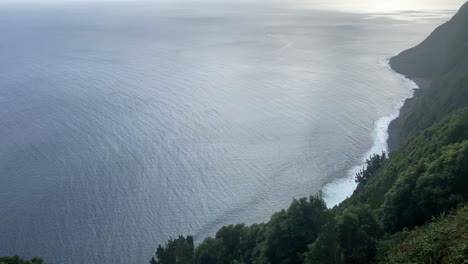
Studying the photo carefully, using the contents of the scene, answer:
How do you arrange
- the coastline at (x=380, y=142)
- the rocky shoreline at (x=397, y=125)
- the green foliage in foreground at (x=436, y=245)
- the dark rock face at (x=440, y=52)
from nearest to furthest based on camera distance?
the green foliage in foreground at (x=436, y=245) → the coastline at (x=380, y=142) → the rocky shoreline at (x=397, y=125) → the dark rock face at (x=440, y=52)

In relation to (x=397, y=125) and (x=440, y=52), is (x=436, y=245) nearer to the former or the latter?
(x=397, y=125)

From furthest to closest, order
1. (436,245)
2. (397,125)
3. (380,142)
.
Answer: (397,125), (380,142), (436,245)

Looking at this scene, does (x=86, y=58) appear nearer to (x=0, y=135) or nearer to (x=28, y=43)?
(x=28, y=43)

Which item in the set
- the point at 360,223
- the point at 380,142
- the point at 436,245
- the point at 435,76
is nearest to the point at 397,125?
the point at 380,142

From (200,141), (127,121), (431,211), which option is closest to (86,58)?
(127,121)

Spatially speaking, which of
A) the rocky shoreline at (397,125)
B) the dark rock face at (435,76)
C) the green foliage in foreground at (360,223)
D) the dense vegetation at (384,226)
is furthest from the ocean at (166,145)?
the green foliage in foreground at (360,223)

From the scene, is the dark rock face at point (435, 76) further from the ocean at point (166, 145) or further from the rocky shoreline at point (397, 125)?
the ocean at point (166, 145)

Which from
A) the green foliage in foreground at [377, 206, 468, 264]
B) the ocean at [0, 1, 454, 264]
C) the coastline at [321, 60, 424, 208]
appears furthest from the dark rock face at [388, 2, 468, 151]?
the green foliage in foreground at [377, 206, 468, 264]
